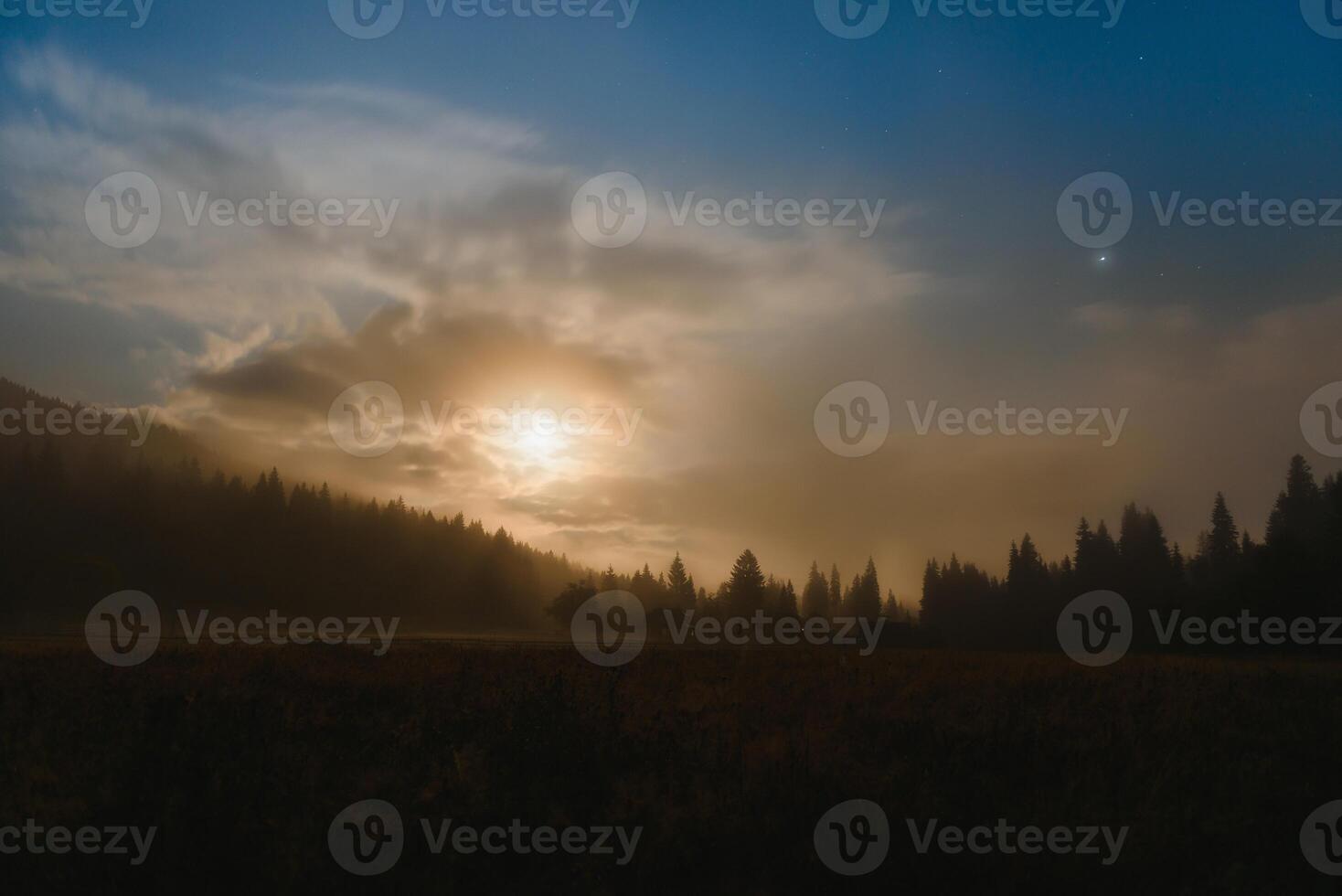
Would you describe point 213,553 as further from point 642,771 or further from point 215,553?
point 642,771

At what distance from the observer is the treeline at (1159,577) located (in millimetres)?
43281

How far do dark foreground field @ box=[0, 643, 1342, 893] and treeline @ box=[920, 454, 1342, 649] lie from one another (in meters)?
34.7

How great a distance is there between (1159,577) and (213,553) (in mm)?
102814

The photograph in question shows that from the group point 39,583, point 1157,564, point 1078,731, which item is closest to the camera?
point 1078,731

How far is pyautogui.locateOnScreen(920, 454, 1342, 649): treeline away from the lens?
142ft

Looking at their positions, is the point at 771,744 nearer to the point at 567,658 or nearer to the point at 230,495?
the point at 567,658

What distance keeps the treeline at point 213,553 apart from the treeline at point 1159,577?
5293cm

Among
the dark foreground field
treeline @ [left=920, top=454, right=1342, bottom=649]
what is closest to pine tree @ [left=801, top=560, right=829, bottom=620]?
treeline @ [left=920, top=454, right=1342, bottom=649]

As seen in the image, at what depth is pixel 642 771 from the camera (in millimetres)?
10781

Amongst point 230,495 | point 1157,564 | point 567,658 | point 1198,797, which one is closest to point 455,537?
point 230,495

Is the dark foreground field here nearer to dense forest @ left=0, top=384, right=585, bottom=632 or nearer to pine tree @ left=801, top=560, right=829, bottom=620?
dense forest @ left=0, top=384, right=585, bottom=632

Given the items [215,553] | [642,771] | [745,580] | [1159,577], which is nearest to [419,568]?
[215,553]

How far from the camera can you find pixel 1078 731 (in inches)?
506

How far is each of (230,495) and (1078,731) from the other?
385 ft
